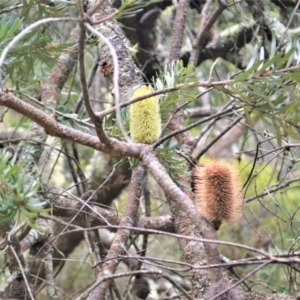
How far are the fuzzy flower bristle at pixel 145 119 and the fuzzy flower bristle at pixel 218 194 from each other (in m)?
0.08

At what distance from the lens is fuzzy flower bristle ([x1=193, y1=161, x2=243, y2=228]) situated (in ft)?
1.95

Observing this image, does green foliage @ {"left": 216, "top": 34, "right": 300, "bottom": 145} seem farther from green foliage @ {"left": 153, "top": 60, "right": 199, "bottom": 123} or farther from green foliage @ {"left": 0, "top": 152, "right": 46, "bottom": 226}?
green foliage @ {"left": 0, "top": 152, "right": 46, "bottom": 226}

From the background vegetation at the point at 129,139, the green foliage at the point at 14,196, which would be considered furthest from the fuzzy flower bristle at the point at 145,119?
the green foliage at the point at 14,196

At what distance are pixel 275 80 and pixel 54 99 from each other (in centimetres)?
78

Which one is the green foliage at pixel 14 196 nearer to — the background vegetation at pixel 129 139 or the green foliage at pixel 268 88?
the background vegetation at pixel 129 139

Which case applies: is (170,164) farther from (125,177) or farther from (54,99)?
(125,177)

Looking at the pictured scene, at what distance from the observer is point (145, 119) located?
626 mm

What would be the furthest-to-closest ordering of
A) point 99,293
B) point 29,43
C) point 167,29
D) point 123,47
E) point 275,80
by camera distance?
point 167,29 → point 123,47 → point 29,43 → point 99,293 → point 275,80

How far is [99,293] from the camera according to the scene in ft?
2.19

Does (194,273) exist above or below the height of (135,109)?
below

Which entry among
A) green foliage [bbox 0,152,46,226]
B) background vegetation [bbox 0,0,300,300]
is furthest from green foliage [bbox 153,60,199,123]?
green foliage [bbox 0,152,46,226]

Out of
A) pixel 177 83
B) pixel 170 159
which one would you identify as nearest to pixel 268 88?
pixel 177 83

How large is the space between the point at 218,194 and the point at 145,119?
122mm

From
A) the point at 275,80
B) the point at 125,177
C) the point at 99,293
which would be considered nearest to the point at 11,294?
the point at 99,293
